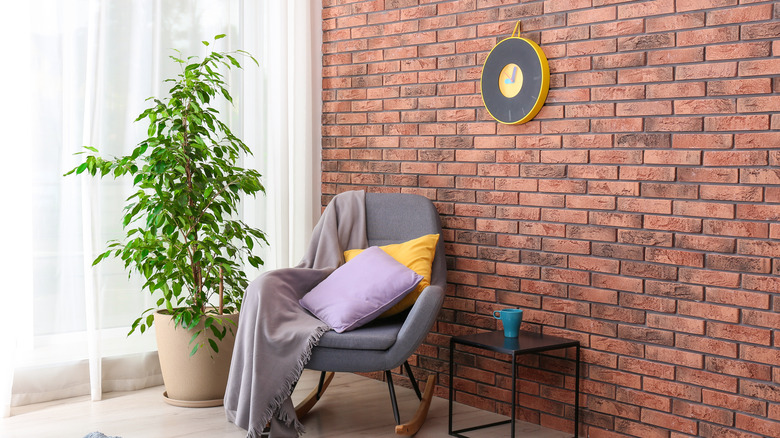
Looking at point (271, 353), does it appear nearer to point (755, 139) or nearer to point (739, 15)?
point (755, 139)

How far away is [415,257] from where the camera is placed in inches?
121

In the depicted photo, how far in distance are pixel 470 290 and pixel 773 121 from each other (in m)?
1.43

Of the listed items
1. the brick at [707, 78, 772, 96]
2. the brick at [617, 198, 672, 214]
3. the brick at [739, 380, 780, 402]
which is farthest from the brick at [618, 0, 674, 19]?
the brick at [739, 380, 780, 402]

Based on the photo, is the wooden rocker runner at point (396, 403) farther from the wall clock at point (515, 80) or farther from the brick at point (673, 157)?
the brick at point (673, 157)

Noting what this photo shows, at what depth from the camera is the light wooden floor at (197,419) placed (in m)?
2.90

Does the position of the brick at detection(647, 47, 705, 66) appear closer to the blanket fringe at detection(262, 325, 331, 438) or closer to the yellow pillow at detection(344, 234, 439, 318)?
the yellow pillow at detection(344, 234, 439, 318)

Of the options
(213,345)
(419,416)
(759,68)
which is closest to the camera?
(759,68)

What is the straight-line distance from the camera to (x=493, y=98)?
3.09 m

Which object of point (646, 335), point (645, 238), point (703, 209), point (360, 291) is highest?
point (703, 209)

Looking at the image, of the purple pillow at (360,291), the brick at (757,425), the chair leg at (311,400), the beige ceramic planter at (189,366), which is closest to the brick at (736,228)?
the brick at (757,425)

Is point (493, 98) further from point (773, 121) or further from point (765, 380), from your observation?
point (765, 380)

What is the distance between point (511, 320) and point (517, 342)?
3.4 inches

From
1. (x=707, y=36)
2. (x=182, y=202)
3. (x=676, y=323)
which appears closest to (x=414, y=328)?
(x=676, y=323)

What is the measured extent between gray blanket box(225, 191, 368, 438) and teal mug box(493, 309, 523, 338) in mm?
665
